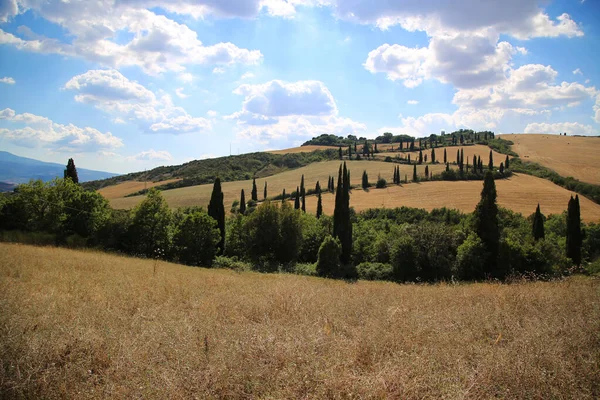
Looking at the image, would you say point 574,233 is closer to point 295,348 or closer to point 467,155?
point 295,348

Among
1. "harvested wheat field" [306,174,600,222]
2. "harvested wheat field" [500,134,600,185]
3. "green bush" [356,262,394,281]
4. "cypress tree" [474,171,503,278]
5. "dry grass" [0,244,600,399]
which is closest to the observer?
"dry grass" [0,244,600,399]

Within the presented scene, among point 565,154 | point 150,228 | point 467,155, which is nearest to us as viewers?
point 150,228

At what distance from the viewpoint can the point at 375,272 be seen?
31.0 meters

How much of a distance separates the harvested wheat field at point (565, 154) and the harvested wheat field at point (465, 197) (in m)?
12.1

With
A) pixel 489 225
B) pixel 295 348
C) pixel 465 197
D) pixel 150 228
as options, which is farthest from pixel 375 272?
pixel 465 197

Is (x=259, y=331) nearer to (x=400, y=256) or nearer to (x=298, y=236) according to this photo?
(x=400, y=256)

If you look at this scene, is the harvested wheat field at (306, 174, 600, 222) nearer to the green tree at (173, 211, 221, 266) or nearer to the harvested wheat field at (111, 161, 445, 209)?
the harvested wheat field at (111, 161, 445, 209)

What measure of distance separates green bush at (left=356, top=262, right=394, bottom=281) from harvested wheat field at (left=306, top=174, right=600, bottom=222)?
32.3m

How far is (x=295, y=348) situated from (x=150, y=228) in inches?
1159

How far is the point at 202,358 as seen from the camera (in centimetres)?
428

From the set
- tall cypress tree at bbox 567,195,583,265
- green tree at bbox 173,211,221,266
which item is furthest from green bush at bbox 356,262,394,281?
tall cypress tree at bbox 567,195,583,265

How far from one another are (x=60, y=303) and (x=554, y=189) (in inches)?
3647

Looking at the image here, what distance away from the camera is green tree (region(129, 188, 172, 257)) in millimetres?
29891

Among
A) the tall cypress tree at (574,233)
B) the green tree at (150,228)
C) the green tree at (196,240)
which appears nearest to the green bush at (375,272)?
the green tree at (196,240)
